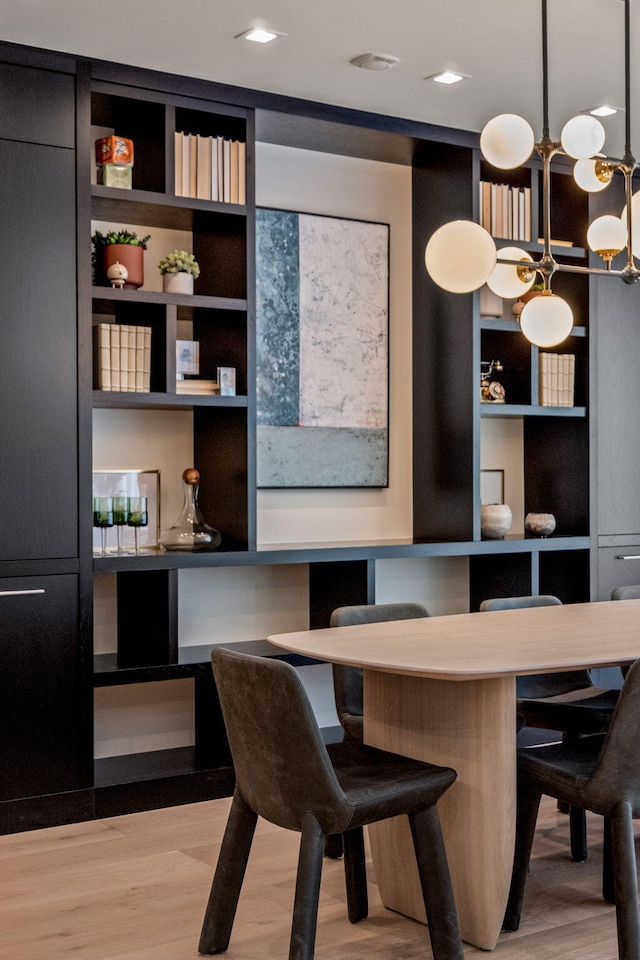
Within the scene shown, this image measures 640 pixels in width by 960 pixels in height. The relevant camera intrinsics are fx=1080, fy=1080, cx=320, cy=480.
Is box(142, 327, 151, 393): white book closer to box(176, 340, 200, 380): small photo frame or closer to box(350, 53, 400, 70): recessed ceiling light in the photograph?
box(176, 340, 200, 380): small photo frame

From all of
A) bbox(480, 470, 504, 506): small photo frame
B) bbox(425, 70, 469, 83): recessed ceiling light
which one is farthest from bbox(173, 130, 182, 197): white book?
bbox(480, 470, 504, 506): small photo frame

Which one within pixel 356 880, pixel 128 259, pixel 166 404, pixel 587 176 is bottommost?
pixel 356 880

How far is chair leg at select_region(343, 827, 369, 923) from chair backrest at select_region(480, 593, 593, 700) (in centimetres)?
110

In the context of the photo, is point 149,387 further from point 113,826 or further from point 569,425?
point 569,425

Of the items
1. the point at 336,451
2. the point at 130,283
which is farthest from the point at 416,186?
the point at 130,283

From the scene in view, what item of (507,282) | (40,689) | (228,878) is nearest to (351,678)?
(228,878)

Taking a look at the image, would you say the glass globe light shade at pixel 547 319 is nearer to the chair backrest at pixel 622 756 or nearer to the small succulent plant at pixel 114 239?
the chair backrest at pixel 622 756

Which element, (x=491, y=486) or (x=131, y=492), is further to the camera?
(x=491, y=486)

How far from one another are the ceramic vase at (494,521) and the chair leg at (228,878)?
2439mm

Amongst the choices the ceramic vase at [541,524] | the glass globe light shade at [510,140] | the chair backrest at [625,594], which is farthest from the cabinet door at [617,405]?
the glass globe light shade at [510,140]

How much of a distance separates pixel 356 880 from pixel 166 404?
6.35 ft

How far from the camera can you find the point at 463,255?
2939 millimetres

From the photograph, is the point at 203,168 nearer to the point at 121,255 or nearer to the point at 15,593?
the point at 121,255

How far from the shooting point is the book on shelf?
13.9ft
